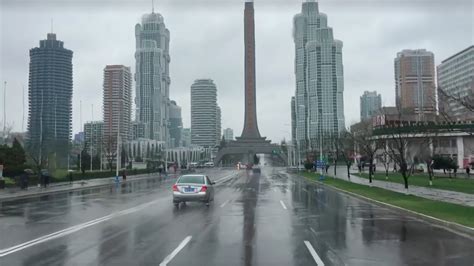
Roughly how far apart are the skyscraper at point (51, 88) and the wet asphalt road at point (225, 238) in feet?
237

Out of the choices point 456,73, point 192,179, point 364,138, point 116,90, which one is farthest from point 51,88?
point 192,179

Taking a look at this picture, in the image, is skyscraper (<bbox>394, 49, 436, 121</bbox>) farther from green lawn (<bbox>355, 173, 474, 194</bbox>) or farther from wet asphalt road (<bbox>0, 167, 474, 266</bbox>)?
wet asphalt road (<bbox>0, 167, 474, 266</bbox>)

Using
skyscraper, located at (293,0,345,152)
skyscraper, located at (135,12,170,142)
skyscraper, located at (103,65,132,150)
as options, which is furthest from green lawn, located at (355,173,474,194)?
skyscraper, located at (135,12,170,142)

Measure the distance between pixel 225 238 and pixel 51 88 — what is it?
93576mm

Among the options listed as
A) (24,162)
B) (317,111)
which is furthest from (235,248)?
(317,111)

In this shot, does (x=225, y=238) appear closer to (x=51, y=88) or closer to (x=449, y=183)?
(x=449, y=183)

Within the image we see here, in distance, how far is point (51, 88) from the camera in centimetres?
9725

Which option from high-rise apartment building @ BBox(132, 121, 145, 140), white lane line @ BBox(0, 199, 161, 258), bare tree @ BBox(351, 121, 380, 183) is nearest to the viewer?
white lane line @ BBox(0, 199, 161, 258)

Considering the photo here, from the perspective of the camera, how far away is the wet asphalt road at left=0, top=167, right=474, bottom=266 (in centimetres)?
975

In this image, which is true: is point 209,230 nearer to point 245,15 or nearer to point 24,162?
point 24,162

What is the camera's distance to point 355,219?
1705 centimetres

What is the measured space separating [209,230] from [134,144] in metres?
128

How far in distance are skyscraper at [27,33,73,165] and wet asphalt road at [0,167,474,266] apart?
72172 millimetres

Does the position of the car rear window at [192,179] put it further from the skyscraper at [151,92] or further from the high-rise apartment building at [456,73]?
the skyscraper at [151,92]
